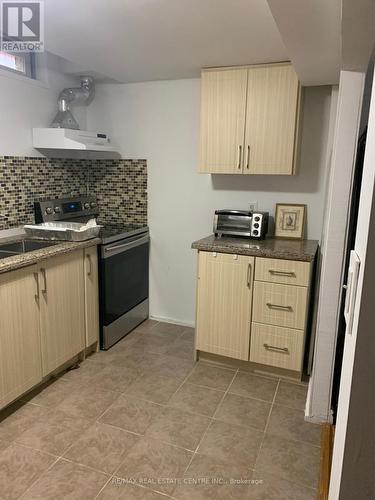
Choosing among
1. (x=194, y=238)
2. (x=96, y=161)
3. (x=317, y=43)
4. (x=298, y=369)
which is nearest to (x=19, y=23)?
(x=96, y=161)

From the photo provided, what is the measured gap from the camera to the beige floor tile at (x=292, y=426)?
2109 mm

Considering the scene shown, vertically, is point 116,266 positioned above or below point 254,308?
above

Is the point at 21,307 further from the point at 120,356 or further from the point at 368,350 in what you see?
the point at 368,350

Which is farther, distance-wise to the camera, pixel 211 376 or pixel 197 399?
pixel 211 376

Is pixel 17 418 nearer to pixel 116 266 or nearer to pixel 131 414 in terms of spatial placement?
pixel 131 414

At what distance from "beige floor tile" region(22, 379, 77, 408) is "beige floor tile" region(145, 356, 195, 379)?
56 cm

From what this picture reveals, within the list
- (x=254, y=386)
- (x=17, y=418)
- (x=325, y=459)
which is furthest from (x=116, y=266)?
(x=325, y=459)

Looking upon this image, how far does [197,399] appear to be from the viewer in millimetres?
2449

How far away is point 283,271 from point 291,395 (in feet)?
2.68

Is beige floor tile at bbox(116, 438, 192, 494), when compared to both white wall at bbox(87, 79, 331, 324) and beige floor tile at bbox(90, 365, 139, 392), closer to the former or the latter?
beige floor tile at bbox(90, 365, 139, 392)

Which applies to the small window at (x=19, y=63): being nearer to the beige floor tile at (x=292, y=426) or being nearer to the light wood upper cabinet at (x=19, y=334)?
the light wood upper cabinet at (x=19, y=334)

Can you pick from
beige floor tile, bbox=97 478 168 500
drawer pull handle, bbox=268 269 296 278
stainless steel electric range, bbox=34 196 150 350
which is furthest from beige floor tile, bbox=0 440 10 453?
drawer pull handle, bbox=268 269 296 278

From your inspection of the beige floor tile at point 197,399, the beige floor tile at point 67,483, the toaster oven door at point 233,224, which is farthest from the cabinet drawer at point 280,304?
the beige floor tile at point 67,483

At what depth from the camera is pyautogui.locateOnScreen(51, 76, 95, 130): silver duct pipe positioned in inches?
123
